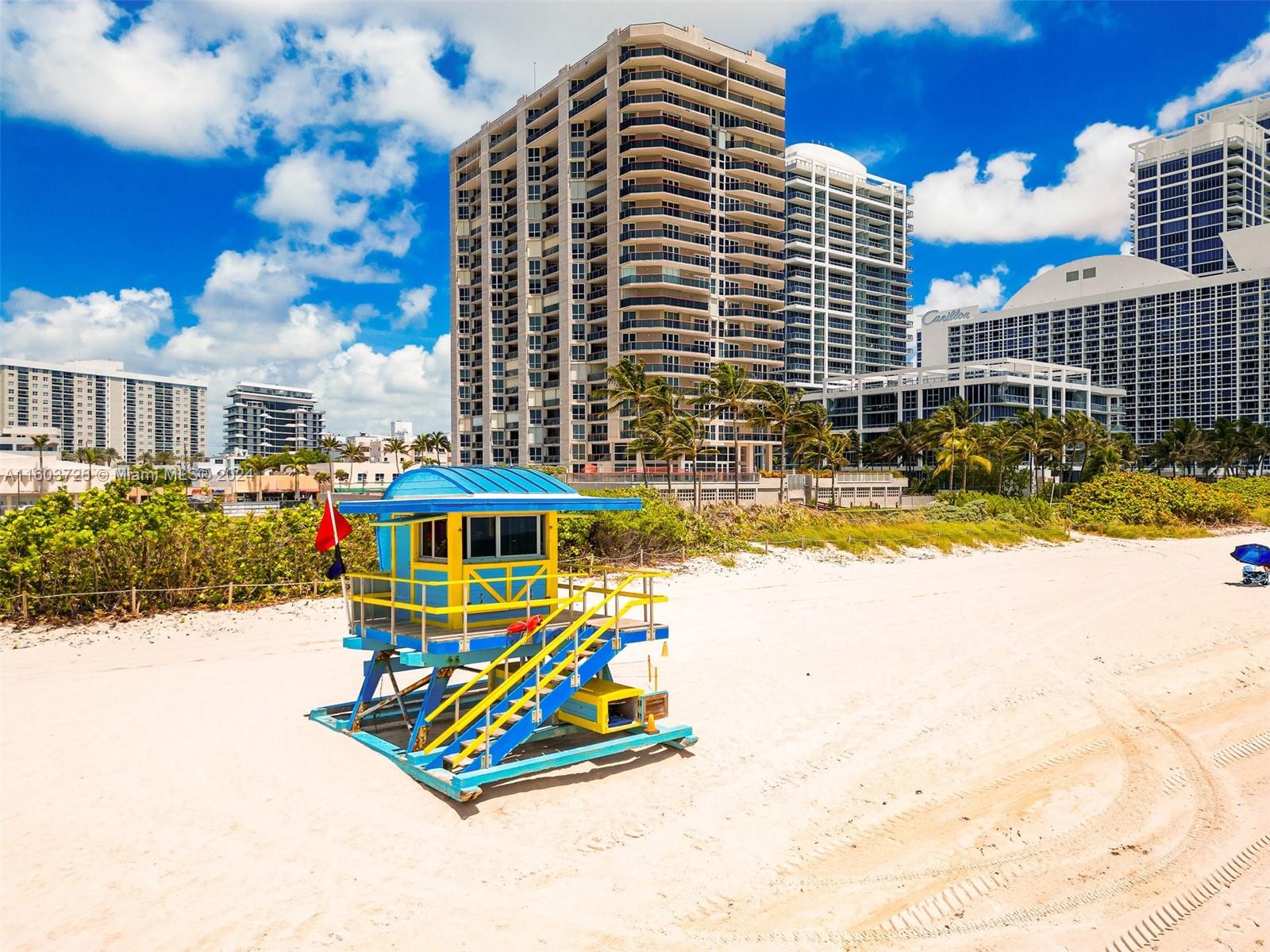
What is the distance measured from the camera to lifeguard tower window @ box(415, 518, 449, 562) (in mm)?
12109

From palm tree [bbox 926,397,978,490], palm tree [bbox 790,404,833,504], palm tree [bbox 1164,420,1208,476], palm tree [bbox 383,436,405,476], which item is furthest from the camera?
palm tree [bbox 383,436,405,476]

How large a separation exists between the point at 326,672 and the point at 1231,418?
14094 centimetres

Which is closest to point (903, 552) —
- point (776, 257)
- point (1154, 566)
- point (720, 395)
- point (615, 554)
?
point (1154, 566)

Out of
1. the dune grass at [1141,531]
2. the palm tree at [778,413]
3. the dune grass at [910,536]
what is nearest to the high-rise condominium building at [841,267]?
the palm tree at [778,413]

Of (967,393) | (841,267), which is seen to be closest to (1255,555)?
(967,393)

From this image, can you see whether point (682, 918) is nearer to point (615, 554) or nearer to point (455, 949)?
point (455, 949)

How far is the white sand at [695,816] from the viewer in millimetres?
8086

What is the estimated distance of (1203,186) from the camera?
164 metres

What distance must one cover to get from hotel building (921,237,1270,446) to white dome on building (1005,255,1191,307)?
0.48ft

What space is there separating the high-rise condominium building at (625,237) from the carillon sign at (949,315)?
75574 millimetres

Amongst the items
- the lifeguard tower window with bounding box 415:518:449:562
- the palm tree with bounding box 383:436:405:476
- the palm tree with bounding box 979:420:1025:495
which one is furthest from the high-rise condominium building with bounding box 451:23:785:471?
the lifeguard tower window with bounding box 415:518:449:562

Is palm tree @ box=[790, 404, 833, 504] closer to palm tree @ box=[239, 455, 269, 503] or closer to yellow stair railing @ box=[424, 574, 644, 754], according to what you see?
yellow stair railing @ box=[424, 574, 644, 754]

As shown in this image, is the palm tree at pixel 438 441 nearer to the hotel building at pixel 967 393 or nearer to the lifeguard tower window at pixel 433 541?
the hotel building at pixel 967 393

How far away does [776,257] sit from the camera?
89375mm
